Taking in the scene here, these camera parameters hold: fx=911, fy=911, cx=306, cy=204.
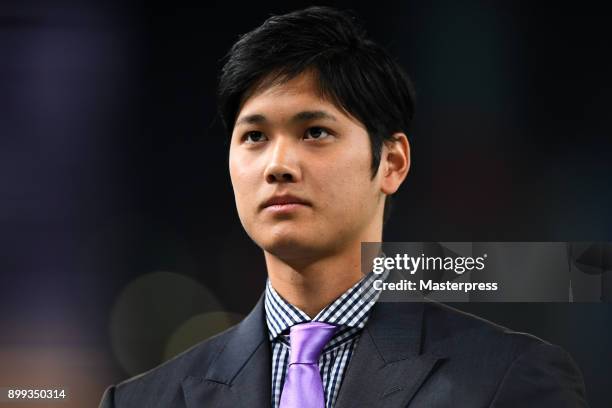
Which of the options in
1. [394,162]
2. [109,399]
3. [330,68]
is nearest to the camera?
[330,68]

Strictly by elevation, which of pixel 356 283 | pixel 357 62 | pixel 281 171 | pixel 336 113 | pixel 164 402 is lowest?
pixel 164 402

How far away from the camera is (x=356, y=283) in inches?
120

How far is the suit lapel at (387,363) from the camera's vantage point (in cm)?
281

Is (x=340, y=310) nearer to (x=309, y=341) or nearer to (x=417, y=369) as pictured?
(x=309, y=341)

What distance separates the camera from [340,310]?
3000 millimetres

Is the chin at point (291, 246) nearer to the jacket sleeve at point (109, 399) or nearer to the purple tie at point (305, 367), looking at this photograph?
the purple tie at point (305, 367)

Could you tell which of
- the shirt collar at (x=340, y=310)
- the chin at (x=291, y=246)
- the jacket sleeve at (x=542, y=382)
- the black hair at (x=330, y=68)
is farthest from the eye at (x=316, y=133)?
the jacket sleeve at (x=542, y=382)

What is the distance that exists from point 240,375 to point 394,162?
2.98 feet

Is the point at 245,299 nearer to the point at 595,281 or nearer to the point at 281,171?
the point at 281,171

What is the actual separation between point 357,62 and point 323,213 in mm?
564

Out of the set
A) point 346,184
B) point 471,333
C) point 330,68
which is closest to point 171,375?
point 346,184

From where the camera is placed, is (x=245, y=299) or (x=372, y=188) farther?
(x=245, y=299)

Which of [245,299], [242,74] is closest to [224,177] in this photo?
[245,299]

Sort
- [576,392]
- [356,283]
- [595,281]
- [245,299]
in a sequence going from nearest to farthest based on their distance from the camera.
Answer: [576,392], [356,283], [595,281], [245,299]
